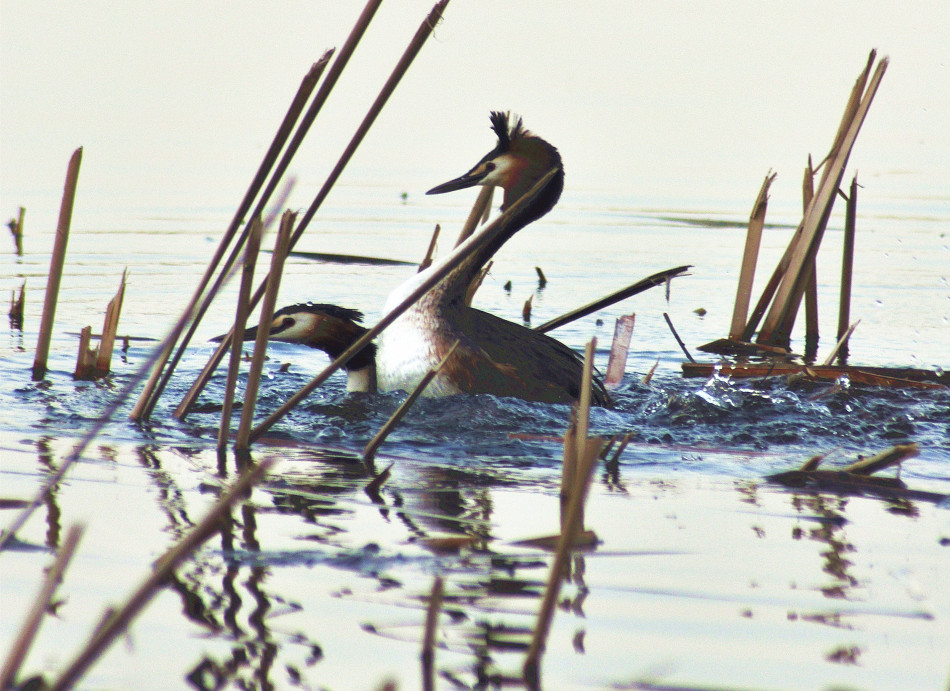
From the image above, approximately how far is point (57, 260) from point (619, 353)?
8.14ft

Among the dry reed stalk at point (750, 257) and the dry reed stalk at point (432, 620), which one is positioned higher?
the dry reed stalk at point (750, 257)

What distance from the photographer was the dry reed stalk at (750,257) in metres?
5.95

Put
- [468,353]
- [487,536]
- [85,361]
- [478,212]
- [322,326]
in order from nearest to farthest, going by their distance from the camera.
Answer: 1. [487,536]
2. [468,353]
3. [85,361]
4. [322,326]
5. [478,212]

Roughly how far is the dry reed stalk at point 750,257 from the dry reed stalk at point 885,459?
2590mm

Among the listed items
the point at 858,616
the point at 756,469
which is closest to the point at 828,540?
the point at 858,616

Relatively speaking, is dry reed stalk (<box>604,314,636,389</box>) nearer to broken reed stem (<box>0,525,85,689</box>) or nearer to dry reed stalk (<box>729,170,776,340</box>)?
dry reed stalk (<box>729,170,776,340</box>)

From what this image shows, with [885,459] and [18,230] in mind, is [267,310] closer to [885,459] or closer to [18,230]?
[885,459]

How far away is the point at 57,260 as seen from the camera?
15.2ft

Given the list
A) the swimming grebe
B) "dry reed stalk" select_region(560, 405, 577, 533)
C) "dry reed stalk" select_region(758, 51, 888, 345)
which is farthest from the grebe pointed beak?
"dry reed stalk" select_region(560, 405, 577, 533)

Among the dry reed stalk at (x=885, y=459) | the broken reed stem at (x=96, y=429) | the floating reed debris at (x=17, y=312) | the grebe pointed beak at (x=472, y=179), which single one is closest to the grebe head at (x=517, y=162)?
the grebe pointed beak at (x=472, y=179)

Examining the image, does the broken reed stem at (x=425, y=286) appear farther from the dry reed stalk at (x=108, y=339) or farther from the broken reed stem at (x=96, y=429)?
the dry reed stalk at (x=108, y=339)

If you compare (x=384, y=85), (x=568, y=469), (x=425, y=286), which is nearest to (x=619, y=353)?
(x=425, y=286)

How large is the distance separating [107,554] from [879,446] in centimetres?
285

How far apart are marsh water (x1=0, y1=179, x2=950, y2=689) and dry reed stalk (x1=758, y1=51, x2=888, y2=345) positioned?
56 cm
